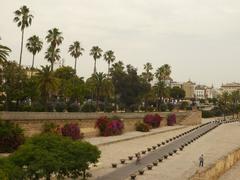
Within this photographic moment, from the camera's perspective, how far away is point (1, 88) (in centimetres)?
6819

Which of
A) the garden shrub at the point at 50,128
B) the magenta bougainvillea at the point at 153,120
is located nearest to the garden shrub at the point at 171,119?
the magenta bougainvillea at the point at 153,120

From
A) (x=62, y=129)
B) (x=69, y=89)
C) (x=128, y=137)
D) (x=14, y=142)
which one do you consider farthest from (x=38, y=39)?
(x=14, y=142)

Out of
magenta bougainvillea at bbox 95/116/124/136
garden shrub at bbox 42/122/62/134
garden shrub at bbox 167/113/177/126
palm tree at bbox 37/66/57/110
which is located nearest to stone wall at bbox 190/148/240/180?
magenta bougainvillea at bbox 95/116/124/136

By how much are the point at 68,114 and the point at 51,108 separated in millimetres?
15603

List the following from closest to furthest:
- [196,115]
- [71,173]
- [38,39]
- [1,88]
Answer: [71,173], [1,88], [38,39], [196,115]

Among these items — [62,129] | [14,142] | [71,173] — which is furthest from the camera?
[62,129]

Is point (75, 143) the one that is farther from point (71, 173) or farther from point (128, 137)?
point (128, 137)

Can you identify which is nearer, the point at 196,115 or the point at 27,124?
the point at 27,124

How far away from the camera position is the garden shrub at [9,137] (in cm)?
4584

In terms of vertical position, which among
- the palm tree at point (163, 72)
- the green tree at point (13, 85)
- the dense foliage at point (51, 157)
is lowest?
the dense foliage at point (51, 157)

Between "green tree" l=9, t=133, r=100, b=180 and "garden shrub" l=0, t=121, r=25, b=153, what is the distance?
12834 mm

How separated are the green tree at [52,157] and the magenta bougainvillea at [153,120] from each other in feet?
185

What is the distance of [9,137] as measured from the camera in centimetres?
4603

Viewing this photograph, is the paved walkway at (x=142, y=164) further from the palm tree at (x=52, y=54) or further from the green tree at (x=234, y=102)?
the green tree at (x=234, y=102)
